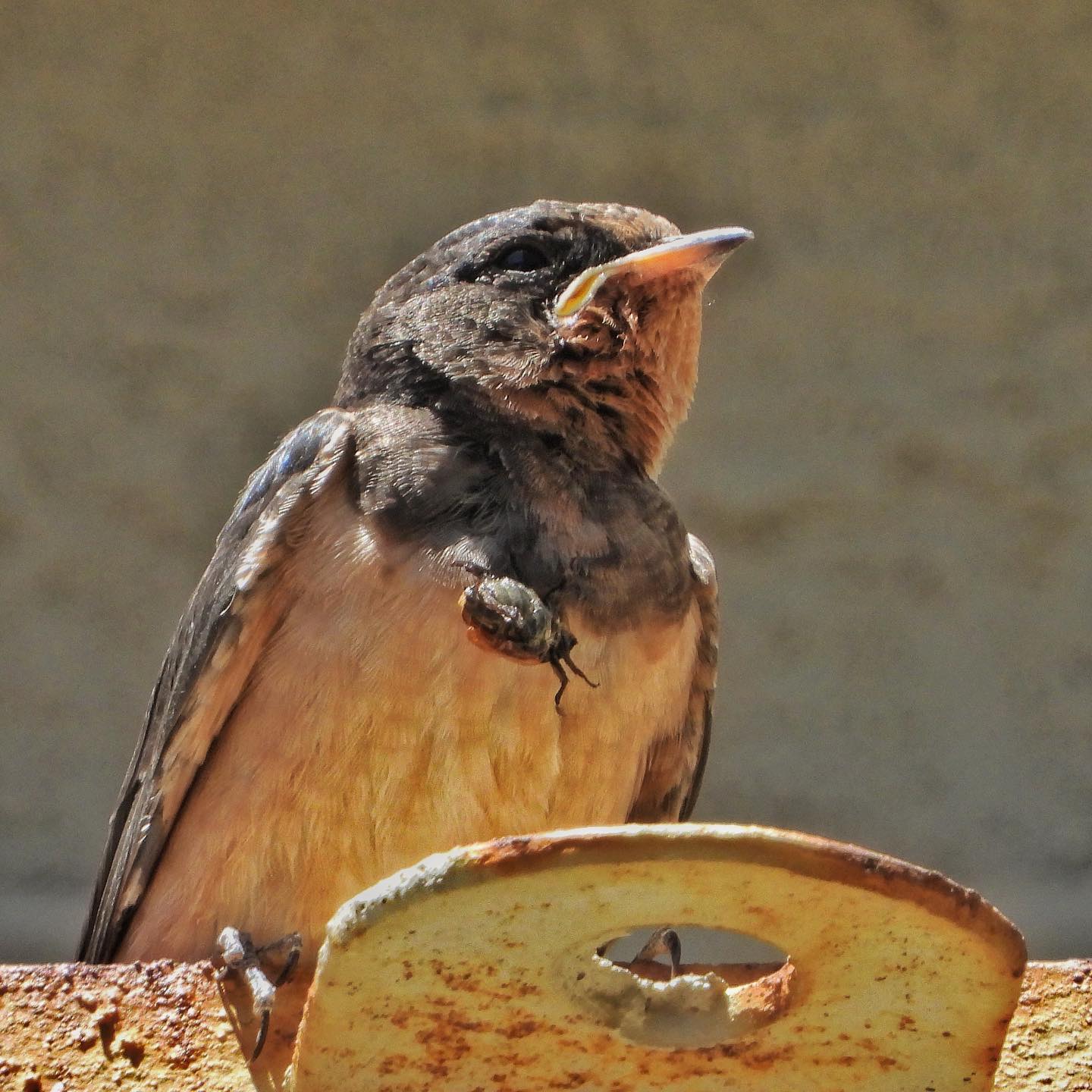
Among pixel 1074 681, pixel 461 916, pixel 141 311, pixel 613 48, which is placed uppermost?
pixel 613 48

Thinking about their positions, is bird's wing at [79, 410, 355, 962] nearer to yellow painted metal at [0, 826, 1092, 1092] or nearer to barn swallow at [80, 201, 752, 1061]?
barn swallow at [80, 201, 752, 1061]

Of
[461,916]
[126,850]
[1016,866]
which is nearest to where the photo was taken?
[461,916]

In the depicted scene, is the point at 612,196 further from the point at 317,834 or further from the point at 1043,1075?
the point at 1043,1075

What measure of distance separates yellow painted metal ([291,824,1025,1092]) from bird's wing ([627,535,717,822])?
1227mm

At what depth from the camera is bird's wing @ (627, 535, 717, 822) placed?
2906mm

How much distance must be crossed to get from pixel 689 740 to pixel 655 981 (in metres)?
1.38

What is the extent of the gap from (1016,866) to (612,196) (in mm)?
1885

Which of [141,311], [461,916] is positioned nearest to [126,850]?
[461,916]

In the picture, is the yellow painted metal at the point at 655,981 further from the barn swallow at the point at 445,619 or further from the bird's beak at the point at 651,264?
the bird's beak at the point at 651,264

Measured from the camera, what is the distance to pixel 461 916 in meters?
1.44

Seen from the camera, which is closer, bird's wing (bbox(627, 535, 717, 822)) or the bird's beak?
the bird's beak

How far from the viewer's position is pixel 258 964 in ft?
6.76

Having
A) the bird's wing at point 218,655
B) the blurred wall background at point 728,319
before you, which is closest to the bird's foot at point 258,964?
the bird's wing at point 218,655

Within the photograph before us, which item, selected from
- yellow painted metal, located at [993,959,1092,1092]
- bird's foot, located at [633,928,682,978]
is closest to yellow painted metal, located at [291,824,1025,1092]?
yellow painted metal, located at [993,959,1092,1092]
